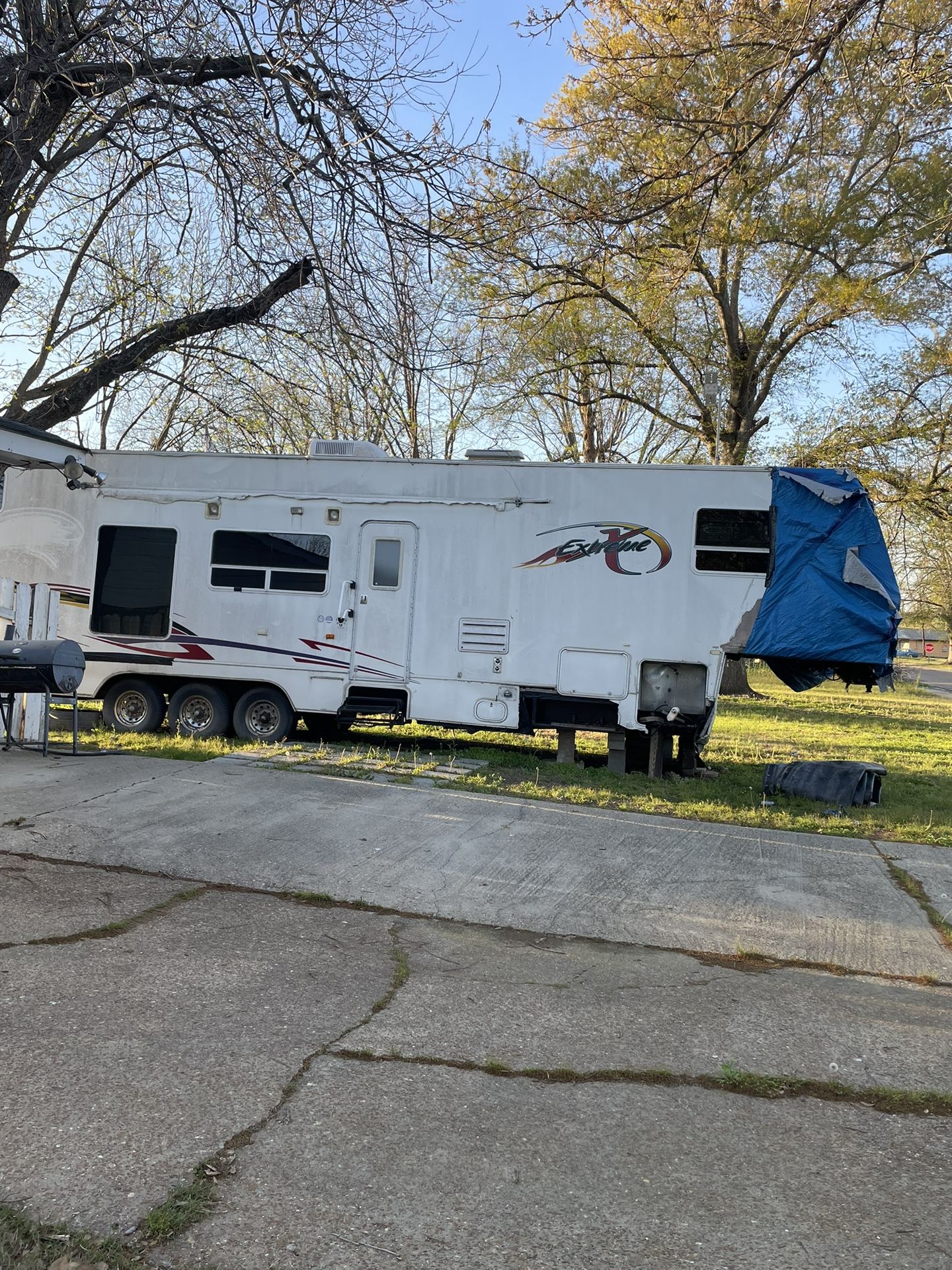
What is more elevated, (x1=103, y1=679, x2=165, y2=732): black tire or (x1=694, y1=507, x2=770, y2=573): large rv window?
(x1=694, y1=507, x2=770, y2=573): large rv window

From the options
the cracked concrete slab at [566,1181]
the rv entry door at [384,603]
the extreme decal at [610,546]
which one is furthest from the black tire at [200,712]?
the cracked concrete slab at [566,1181]

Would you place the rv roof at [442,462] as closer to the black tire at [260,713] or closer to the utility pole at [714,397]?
the black tire at [260,713]

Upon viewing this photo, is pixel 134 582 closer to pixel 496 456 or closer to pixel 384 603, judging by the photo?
pixel 384 603

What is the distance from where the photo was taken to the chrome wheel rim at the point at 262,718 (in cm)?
1159

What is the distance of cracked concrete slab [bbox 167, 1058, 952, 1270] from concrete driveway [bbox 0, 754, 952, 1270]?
0.4 inches

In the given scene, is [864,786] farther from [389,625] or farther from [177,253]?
[177,253]

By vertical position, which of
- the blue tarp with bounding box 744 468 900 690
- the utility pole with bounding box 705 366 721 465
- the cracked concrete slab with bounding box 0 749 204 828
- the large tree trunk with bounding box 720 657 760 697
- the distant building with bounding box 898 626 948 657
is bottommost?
the cracked concrete slab with bounding box 0 749 204 828

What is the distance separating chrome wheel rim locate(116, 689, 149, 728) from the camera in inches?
472

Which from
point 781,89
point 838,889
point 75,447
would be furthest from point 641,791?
point 75,447

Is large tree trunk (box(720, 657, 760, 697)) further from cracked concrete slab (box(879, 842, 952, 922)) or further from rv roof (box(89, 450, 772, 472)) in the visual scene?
cracked concrete slab (box(879, 842, 952, 922))

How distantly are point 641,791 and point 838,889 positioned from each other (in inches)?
128

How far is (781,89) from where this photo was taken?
6.46 meters

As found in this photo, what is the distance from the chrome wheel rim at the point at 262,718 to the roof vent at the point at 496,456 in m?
3.72

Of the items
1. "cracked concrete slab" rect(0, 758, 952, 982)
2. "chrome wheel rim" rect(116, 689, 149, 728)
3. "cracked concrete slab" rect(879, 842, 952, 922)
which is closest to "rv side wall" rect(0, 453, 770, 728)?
"chrome wheel rim" rect(116, 689, 149, 728)
